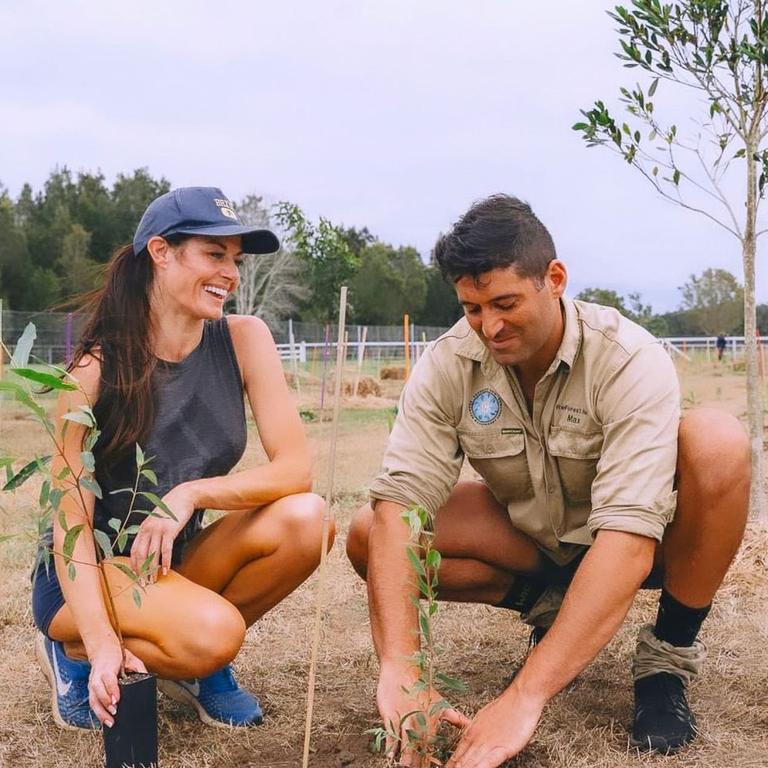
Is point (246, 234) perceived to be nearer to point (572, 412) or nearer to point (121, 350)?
point (121, 350)

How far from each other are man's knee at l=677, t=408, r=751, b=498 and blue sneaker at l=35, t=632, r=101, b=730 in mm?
1535

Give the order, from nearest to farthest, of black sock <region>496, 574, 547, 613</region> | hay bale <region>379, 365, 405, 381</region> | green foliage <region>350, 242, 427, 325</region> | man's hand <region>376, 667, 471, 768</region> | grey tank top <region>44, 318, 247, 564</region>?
man's hand <region>376, 667, 471, 768</region> → grey tank top <region>44, 318, 247, 564</region> → black sock <region>496, 574, 547, 613</region> → hay bale <region>379, 365, 405, 381</region> → green foliage <region>350, 242, 427, 325</region>

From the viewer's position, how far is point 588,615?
1.82 metres

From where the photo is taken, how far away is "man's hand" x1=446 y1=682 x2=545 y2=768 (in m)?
1.72

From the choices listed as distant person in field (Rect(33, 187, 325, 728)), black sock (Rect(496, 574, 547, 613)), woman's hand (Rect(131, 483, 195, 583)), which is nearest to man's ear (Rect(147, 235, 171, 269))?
distant person in field (Rect(33, 187, 325, 728))

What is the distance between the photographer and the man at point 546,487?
1.84 metres

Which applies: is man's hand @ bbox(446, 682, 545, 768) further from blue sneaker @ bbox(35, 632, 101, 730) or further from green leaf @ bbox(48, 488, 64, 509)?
blue sneaker @ bbox(35, 632, 101, 730)

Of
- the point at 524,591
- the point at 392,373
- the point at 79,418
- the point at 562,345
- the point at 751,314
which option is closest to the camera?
the point at 79,418

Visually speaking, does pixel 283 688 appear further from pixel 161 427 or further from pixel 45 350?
pixel 45 350

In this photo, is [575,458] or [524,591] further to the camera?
[524,591]

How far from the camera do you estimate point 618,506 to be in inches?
74.2

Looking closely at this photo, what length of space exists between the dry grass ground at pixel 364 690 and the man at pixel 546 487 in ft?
0.50

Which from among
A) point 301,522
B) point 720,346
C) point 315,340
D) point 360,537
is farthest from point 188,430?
point 720,346

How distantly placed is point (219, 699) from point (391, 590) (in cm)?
64
